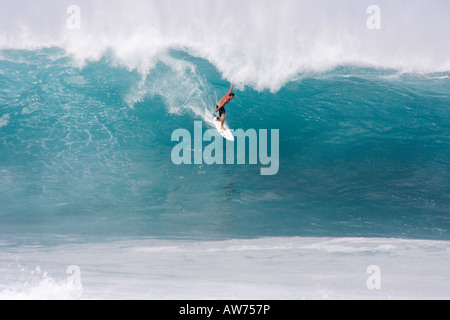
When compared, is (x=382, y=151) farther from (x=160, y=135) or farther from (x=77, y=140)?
(x=77, y=140)

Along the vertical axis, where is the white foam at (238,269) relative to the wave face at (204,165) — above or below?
below

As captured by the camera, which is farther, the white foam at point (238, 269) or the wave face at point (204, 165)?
the wave face at point (204, 165)

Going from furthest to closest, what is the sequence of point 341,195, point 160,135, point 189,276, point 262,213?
point 160,135 → point 341,195 → point 262,213 → point 189,276

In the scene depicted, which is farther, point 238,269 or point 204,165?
point 204,165

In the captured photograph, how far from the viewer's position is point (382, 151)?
1137cm

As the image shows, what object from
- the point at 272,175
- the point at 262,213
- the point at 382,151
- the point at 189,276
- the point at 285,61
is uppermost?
the point at 285,61

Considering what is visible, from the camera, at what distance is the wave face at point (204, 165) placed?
835cm

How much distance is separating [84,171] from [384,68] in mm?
12424

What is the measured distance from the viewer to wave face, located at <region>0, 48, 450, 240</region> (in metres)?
8.35

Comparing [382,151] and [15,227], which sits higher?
[382,151]

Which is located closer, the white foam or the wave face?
the white foam

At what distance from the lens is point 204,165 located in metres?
10.8

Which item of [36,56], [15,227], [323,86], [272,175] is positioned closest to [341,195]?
[272,175]

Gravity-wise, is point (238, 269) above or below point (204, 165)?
below
